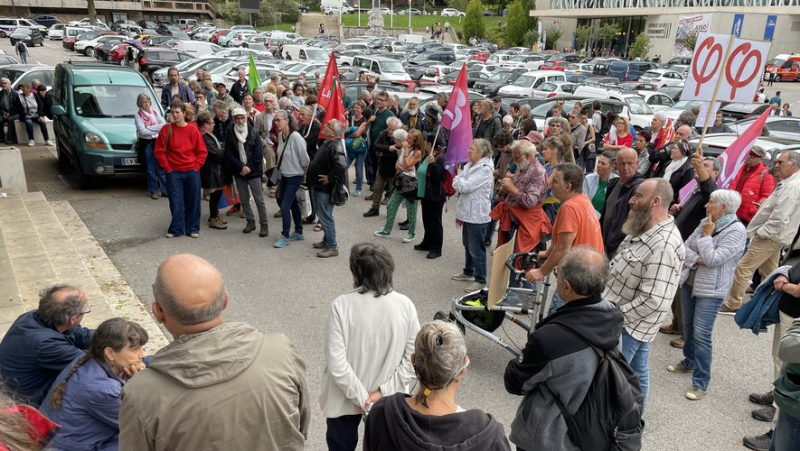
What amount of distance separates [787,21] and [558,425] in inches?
2491

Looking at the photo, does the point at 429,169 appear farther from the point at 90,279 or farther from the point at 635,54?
the point at 635,54

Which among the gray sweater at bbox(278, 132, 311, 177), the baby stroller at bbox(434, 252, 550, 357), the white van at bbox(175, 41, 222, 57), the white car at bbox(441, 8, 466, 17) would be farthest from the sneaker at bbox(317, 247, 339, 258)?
the white car at bbox(441, 8, 466, 17)

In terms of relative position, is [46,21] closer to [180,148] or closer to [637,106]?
[637,106]

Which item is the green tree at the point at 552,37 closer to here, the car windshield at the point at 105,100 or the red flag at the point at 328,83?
the red flag at the point at 328,83

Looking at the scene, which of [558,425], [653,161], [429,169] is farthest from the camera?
[653,161]

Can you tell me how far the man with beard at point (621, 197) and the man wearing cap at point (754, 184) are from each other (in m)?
2.97

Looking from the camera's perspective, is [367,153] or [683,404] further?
[367,153]

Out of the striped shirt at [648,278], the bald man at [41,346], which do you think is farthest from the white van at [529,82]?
the bald man at [41,346]

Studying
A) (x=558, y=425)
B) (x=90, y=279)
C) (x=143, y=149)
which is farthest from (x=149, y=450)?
(x=143, y=149)

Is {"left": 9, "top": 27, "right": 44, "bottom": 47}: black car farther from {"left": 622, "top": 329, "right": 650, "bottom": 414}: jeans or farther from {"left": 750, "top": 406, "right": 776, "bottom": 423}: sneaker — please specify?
{"left": 750, "top": 406, "right": 776, "bottom": 423}: sneaker

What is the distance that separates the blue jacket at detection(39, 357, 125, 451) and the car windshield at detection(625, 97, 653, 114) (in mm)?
20151

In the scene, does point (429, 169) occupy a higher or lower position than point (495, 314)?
higher

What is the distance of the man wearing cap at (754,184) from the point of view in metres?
7.94

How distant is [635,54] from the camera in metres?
54.3
